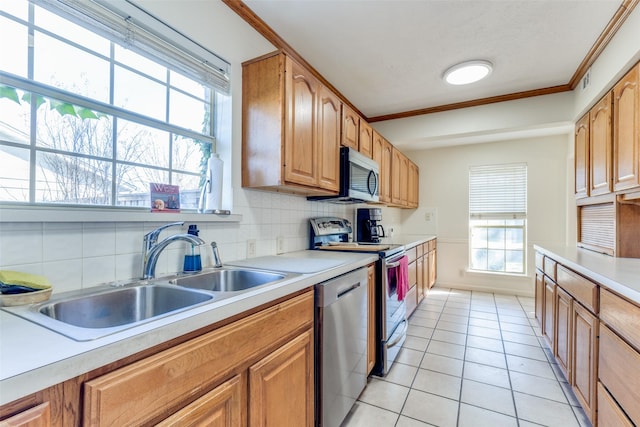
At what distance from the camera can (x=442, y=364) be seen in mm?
2268

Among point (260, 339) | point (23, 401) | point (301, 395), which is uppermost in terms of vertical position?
point (23, 401)

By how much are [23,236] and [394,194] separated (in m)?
3.26

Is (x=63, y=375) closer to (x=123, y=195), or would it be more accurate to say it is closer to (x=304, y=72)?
(x=123, y=195)

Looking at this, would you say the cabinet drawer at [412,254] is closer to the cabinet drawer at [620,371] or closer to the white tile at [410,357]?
the white tile at [410,357]

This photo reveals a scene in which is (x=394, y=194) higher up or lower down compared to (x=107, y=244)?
higher up

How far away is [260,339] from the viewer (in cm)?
106

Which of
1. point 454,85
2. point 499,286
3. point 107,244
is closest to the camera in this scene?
point 107,244

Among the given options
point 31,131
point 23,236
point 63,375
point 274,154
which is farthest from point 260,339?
point 31,131

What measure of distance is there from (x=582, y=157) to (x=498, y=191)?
1743 mm

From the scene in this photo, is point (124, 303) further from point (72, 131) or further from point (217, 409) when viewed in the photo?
point (72, 131)

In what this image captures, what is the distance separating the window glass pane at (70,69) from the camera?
44.8 inches

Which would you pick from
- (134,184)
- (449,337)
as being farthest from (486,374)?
(134,184)

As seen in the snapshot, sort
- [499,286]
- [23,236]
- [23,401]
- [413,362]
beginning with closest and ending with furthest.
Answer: [23,401], [23,236], [413,362], [499,286]

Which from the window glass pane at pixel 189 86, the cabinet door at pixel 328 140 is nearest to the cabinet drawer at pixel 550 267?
the cabinet door at pixel 328 140
